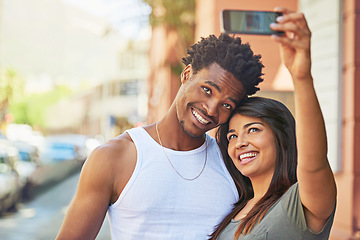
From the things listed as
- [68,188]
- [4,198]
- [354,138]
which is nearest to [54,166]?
[68,188]

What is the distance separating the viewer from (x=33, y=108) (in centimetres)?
9062

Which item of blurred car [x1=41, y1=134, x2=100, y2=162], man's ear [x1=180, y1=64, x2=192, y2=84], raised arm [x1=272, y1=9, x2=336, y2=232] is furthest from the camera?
blurred car [x1=41, y1=134, x2=100, y2=162]

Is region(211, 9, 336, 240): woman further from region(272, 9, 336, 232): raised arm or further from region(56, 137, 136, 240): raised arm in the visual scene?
region(56, 137, 136, 240): raised arm

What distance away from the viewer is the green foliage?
8888cm

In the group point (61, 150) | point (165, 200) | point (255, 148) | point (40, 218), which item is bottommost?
point (40, 218)

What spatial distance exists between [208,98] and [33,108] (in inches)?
3629

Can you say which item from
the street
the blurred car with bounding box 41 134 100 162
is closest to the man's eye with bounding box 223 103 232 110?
the street

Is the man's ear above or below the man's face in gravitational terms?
above

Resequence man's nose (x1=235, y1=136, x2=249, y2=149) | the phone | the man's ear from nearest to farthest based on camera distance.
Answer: the phone < man's nose (x1=235, y1=136, x2=249, y2=149) < the man's ear

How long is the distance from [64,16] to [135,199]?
674 ft

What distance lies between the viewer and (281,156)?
7.55 ft

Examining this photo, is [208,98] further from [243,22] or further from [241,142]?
[243,22]

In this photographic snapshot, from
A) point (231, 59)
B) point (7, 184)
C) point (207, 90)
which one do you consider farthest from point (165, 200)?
point (7, 184)

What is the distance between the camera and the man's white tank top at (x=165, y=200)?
231 cm
